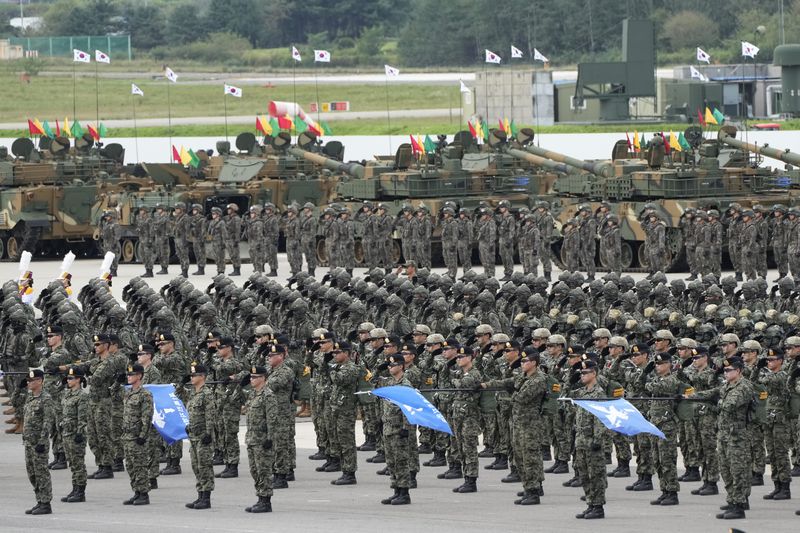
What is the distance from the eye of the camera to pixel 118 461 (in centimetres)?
1791

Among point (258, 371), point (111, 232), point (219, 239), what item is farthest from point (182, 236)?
point (258, 371)

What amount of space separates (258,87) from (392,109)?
581cm

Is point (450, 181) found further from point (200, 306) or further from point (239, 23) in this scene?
point (239, 23)

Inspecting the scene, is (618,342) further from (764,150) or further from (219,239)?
(764,150)

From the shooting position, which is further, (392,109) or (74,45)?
(74,45)

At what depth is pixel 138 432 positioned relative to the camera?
1617 cm

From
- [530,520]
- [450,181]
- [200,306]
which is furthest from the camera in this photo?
[450,181]

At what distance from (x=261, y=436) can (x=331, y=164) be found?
24649 mm

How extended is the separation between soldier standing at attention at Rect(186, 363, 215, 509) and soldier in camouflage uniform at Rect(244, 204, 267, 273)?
18.1 m

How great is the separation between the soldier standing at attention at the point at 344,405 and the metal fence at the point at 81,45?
50.9 meters

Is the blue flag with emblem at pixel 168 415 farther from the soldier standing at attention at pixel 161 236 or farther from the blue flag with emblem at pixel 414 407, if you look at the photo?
the soldier standing at attention at pixel 161 236

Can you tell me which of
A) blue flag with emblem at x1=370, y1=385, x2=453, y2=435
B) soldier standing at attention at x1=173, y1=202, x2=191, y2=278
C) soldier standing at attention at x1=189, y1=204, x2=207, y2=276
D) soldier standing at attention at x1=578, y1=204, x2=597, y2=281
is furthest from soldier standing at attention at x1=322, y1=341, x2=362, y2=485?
soldier standing at attention at x1=189, y1=204, x2=207, y2=276

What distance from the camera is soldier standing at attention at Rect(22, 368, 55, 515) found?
15609 mm

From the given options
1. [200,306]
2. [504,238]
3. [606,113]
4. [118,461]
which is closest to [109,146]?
[504,238]
